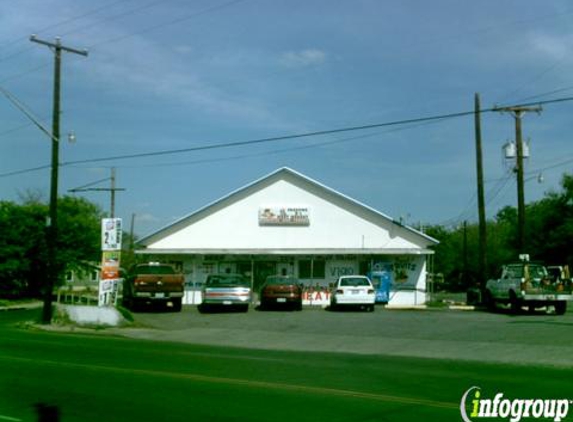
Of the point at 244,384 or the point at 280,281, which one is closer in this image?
the point at 244,384

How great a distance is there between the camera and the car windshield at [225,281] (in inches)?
1275

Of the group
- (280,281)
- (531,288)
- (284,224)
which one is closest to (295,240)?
(284,224)

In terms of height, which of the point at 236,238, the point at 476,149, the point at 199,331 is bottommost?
the point at 199,331

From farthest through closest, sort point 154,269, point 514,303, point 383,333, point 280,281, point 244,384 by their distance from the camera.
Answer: point 280,281
point 154,269
point 514,303
point 383,333
point 244,384

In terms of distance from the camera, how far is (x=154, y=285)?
3184cm

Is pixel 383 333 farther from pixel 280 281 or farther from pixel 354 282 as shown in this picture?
pixel 280 281

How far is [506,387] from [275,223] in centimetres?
3028

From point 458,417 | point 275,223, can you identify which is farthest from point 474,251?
point 458,417

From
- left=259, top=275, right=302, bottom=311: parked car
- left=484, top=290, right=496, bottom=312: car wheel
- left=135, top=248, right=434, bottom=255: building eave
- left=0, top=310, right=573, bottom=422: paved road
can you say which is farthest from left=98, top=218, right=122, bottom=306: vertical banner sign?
left=484, top=290, right=496, bottom=312: car wheel

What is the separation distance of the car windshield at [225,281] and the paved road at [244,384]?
1404 cm

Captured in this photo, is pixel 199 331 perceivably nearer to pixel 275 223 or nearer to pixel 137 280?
pixel 137 280

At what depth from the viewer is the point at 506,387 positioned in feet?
38.2

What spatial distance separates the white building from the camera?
40156mm

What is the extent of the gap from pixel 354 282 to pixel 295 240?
8789 millimetres
